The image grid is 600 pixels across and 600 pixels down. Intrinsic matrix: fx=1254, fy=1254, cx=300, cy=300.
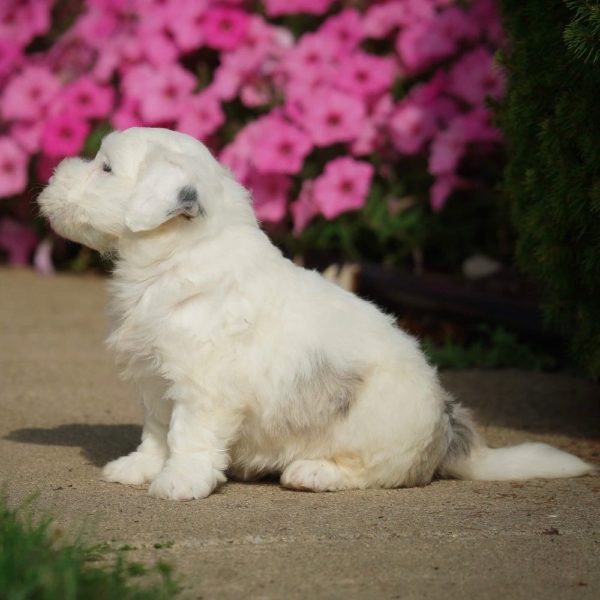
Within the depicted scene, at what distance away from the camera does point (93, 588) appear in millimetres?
2941

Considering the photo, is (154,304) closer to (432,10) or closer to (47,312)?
(47,312)

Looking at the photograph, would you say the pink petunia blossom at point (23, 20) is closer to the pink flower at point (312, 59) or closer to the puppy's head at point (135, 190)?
the pink flower at point (312, 59)

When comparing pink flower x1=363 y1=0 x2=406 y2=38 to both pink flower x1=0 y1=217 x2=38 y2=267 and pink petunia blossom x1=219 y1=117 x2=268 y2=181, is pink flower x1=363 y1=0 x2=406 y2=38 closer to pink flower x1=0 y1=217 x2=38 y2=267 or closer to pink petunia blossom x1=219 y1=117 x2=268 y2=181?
pink petunia blossom x1=219 y1=117 x2=268 y2=181

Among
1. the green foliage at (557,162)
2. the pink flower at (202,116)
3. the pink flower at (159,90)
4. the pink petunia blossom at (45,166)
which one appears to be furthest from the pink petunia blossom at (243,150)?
the green foliage at (557,162)

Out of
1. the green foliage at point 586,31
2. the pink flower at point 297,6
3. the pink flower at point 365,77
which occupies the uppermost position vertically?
the pink flower at point 297,6

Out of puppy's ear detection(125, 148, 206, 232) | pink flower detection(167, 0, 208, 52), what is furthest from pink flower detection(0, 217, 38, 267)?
puppy's ear detection(125, 148, 206, 232)

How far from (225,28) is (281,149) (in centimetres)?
122

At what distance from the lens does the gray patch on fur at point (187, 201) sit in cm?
405

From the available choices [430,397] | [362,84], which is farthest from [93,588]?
[362,84]

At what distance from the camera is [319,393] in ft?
13.5

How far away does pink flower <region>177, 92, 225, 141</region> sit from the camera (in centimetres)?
885

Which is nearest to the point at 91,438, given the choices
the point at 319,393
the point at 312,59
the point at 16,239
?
the point at 319,393

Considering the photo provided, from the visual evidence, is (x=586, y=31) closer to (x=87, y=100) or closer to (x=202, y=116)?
(x=202, y=116)

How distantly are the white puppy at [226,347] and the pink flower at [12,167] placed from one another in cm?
545
